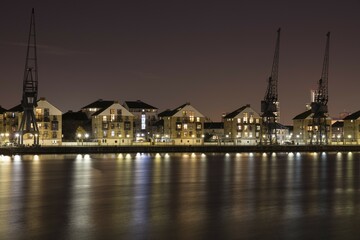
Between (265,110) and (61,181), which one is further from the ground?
(265,110)

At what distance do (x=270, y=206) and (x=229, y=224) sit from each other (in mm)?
Result: 5632

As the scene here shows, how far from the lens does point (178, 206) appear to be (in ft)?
87.5

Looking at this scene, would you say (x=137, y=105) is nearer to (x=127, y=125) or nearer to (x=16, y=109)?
(x=127, y=125)

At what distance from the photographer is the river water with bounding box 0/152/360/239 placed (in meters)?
20.4

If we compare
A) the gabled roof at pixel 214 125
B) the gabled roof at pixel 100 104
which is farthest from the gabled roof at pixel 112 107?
the gabled roof at pixel 214 125

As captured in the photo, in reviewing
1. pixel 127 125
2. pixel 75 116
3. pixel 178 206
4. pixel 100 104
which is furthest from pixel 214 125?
pixel 178 206

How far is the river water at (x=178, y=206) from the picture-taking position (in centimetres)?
2037

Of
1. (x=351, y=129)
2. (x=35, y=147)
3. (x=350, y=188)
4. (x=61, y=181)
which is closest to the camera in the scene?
(x=350, y=188)

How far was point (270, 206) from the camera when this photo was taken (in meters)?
26.9

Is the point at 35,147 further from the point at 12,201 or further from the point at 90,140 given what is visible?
the point at 12,201

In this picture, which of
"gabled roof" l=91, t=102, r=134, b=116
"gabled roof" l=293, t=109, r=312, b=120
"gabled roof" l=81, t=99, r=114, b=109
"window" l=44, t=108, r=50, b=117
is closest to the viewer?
"window" l=44, t=108, r=50, b=117

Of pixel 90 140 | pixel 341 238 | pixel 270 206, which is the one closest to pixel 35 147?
pixel 90 140

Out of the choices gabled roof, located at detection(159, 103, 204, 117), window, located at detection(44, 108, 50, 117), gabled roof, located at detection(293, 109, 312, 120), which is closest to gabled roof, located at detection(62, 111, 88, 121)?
window, located at detection(44, 108, 50, 117)

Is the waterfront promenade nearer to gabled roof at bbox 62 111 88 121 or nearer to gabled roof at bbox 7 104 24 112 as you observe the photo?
gabled roof at bbox 7 104 24 112
